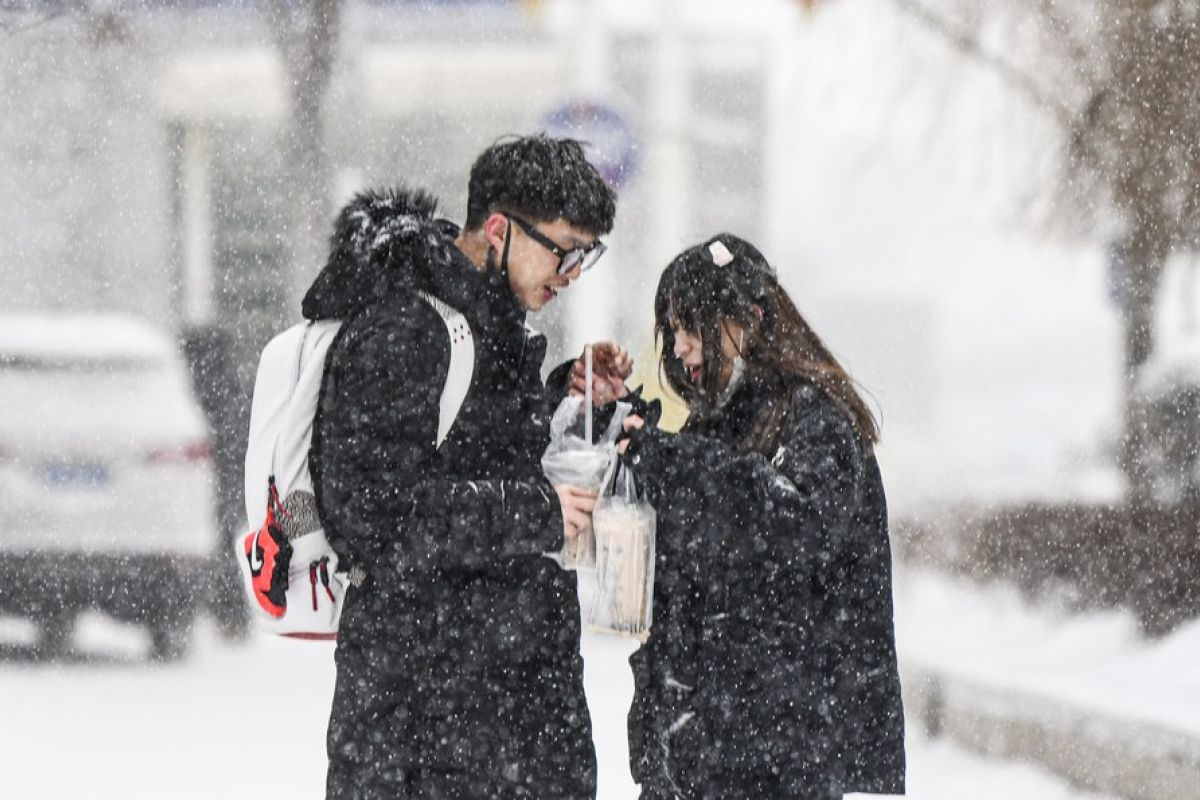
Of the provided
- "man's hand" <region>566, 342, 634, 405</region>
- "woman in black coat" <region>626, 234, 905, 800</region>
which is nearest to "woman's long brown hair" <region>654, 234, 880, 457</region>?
"woman in black coat" <region>626, 234, 905, 800</region>

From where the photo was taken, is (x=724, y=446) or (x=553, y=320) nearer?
(x=724, y=446)

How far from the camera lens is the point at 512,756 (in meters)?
2.59

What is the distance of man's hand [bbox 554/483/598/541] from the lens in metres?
2.49

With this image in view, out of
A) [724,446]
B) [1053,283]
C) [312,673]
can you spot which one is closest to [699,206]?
[1053,283]

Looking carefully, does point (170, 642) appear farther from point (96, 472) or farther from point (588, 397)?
point (588, 397)

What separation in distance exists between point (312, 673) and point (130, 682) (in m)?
0.72

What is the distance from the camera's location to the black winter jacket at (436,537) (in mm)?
2402

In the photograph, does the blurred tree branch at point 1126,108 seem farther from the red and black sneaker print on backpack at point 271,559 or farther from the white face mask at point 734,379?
the red and black sneaker print on backpack at point 271,559

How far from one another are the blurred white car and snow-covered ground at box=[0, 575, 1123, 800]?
0.21m

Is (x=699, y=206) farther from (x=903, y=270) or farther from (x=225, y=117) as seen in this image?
(x=225, y=117)

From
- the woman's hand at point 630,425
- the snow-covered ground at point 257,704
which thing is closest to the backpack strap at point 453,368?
the woman's hand at point 630,425

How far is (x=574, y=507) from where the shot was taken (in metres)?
2.50

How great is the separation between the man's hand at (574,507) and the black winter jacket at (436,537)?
1.0 inches

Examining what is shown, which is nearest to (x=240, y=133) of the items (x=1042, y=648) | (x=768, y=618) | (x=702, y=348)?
(x=1042, y=648)
